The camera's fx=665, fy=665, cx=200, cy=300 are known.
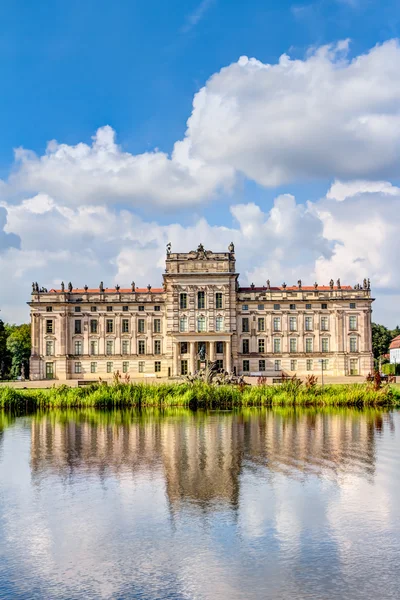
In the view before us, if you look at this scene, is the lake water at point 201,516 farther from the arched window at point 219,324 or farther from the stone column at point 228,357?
the arched window at point 219,324

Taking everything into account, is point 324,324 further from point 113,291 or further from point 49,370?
point 49,370

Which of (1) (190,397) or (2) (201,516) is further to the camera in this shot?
(1) (190,397)

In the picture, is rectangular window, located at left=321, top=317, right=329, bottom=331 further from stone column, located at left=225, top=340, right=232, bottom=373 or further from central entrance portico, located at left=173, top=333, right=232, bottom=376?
stone column, located at left=225, top=340, right=232, bottom=373

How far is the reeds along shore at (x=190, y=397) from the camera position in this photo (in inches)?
1563

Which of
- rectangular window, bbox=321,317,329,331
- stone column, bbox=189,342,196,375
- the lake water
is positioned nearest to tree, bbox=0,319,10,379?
stone column, bbox=189,342,196,375

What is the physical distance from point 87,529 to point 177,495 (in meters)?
3.10

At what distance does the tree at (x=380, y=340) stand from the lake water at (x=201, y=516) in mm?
83433

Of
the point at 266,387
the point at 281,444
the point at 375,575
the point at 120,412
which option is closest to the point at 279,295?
the point at 266,387

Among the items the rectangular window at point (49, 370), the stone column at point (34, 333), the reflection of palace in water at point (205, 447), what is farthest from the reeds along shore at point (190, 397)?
the stone column at point (34, 333)

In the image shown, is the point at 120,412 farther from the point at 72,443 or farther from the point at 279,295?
the point at 279,295

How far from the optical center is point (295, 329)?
249ft

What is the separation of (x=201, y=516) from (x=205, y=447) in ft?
30.3

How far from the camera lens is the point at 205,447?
23656mm

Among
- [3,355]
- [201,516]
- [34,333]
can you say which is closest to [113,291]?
[34,333]
